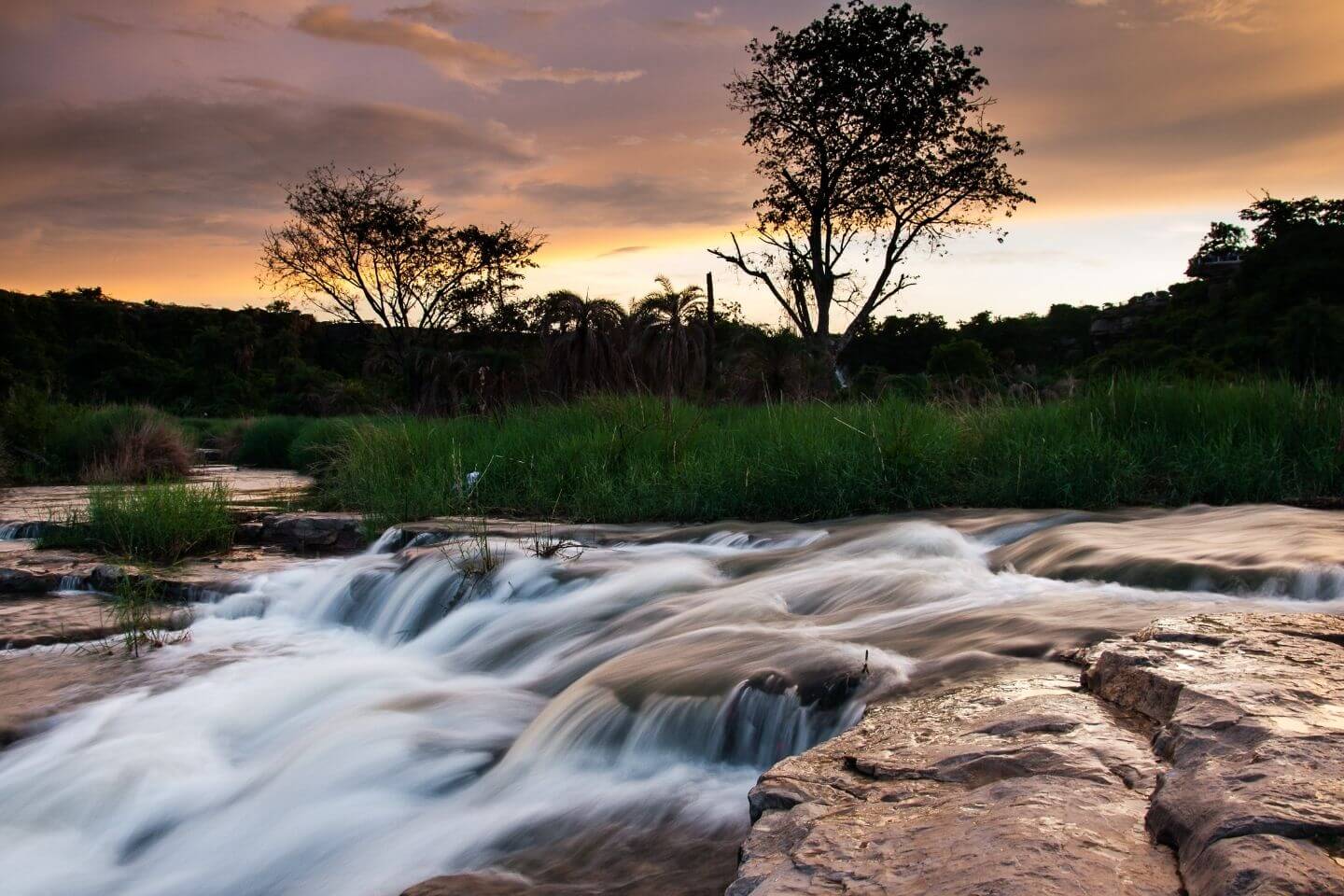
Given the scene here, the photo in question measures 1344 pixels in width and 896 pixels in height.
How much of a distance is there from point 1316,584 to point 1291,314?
727 inches

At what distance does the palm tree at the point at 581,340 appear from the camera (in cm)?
1695

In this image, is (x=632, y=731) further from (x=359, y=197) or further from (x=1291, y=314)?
(x=359, y=197)

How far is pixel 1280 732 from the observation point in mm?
2004

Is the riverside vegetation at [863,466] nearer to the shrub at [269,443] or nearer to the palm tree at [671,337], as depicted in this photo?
the palm tree at [671,337]

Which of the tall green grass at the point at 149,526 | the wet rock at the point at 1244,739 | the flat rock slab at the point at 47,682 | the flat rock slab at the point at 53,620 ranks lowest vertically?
the flat rock slab at the point at 47,682

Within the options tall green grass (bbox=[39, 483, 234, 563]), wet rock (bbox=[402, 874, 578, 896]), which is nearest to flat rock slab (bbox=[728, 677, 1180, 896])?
wet rock (bbox=[402, 874, 578, 896])

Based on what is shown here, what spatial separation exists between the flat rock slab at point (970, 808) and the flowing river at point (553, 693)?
0.54 m

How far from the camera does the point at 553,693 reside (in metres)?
4.55

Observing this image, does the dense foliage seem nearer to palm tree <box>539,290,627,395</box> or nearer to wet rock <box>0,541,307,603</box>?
palm tree <box>539,290,627,395</box>

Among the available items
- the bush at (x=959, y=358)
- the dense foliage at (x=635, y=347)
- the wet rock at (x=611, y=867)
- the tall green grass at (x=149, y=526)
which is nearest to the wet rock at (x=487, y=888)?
the wet rock at (x=611, y=867)

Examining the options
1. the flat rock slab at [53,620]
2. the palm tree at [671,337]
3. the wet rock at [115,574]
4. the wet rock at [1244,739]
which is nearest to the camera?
the wet rock at [1244,739]

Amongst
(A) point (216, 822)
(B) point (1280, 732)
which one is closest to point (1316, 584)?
(B) point (1280, 732)

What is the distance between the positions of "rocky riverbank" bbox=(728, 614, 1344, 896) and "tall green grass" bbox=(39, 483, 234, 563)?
22.5 feet

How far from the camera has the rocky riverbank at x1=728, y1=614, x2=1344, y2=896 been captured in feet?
5.22
